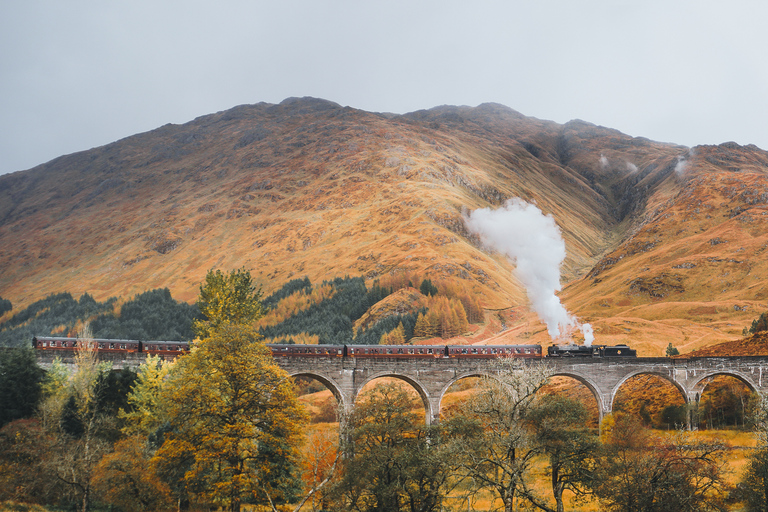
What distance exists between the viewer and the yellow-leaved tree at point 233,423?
90.9 feet

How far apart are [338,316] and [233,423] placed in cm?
12724

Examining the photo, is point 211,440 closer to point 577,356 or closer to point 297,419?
point 297,419

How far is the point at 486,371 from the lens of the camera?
184 feet

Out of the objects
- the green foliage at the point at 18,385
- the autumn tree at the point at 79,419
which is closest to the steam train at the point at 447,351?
the autumn tree at the point at 79,419

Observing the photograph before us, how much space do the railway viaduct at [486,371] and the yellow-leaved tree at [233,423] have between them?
2212 cm

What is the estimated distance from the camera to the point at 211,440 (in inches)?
1086

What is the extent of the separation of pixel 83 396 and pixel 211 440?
61.6 ft

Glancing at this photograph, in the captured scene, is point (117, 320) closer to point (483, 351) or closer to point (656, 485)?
point (483, 351)

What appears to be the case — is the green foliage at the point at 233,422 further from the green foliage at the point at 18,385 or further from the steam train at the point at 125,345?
the steam train at the point at 125,345

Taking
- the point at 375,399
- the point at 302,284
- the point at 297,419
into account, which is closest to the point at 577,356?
the point at 375,399

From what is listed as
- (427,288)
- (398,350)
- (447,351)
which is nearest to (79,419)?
(398,350)

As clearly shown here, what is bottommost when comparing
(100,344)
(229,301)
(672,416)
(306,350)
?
(672,416)

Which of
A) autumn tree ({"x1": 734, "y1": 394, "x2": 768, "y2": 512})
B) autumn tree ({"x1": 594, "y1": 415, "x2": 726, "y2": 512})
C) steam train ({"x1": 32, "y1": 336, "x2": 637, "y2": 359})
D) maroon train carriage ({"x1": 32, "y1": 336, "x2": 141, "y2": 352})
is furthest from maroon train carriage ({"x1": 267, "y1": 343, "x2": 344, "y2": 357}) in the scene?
autumn tree ({"x1": 734, "y1": 394, "x2": 768, "y2": 512})

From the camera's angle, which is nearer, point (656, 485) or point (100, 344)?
point (656, 485)
